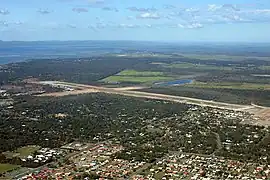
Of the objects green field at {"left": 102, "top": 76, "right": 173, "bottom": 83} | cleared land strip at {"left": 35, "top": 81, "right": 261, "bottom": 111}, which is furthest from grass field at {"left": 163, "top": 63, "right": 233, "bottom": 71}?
cleared land strip at {"left": 35, "top": 81, "right": 261, "bottom": 111}

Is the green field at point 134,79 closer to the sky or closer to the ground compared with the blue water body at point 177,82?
closer to the sky

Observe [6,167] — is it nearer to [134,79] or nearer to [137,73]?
[134,79]

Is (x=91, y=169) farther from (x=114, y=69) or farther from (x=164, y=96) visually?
(x=114, y=69)

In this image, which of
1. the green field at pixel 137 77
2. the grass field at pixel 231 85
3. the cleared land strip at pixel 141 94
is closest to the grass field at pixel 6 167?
the cleared land strip at pixel 141 94

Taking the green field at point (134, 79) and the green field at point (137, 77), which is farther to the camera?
the green field at point (137, 77)

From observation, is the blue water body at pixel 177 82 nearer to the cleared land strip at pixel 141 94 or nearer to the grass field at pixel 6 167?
the cleared land strip at pixel 141 94

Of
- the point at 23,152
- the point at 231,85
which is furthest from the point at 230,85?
the point at 23,152

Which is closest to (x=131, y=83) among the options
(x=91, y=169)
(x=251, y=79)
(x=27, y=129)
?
(x=251, y=79)

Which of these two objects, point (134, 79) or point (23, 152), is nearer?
point (23, 152)
